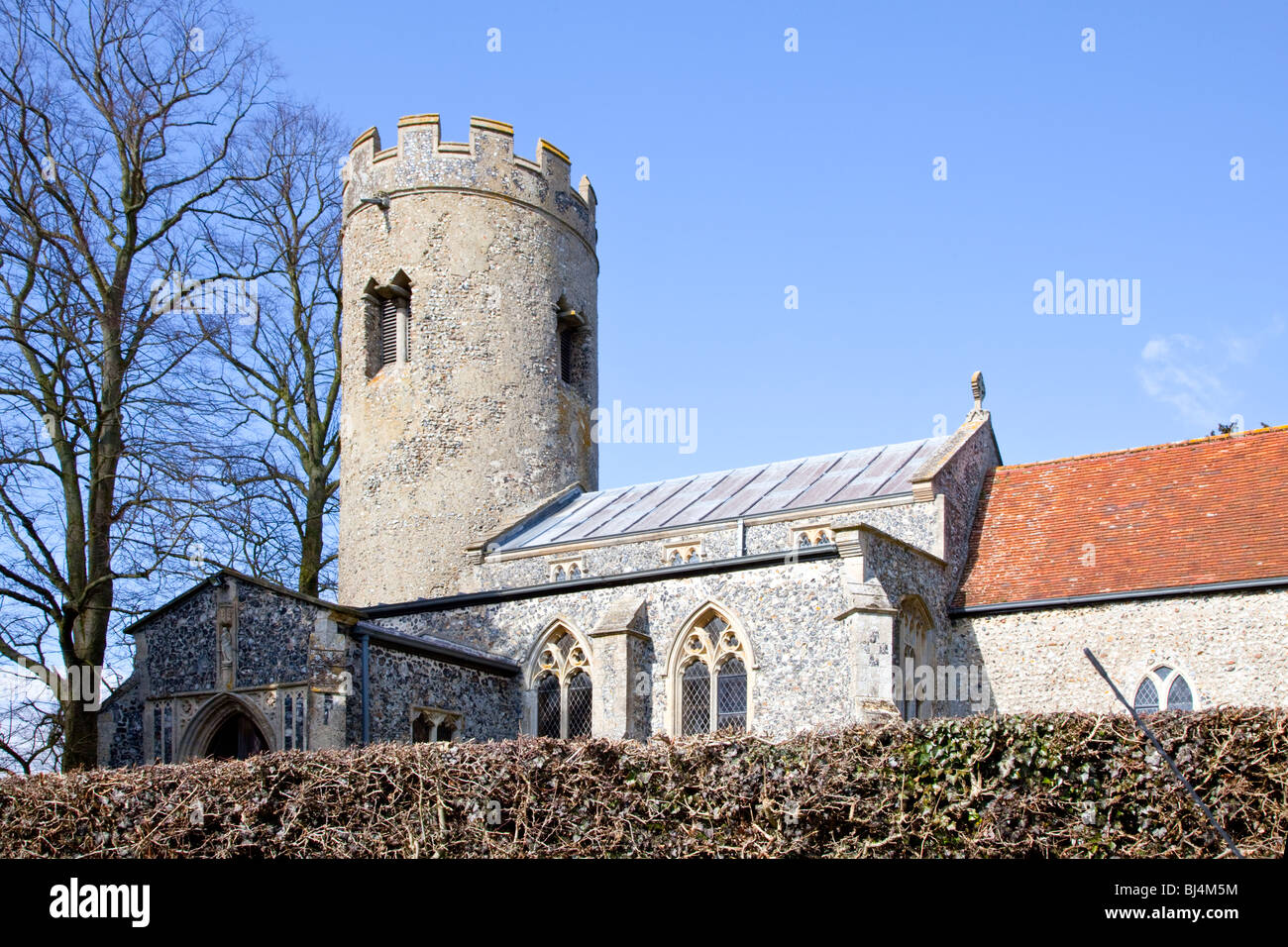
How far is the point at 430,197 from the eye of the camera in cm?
2358

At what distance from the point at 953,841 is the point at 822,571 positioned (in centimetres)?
652

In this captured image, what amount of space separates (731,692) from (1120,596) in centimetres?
488

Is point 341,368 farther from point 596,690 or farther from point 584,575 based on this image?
point 596,690

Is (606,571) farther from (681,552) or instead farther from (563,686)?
(563,686)

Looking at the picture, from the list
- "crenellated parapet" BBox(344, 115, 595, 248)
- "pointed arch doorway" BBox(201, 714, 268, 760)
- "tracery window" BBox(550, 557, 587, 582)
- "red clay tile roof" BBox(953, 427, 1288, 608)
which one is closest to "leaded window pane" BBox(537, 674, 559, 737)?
"tracery window" BBox(550, 557, 587, 582)

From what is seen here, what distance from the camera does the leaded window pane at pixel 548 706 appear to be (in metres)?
18.3

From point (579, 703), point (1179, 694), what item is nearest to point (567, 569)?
point (579, 703)

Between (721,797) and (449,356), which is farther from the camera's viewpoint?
(449,356)

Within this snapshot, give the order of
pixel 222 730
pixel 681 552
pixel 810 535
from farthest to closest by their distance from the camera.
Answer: pixel 681 552, pixel 810 535, pixel 222 730

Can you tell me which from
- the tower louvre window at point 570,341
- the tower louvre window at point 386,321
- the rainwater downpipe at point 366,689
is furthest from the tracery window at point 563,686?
the tower louvre window at point 386,321

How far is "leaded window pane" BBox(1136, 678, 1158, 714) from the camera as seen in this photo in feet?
53.7

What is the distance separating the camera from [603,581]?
59.7ft

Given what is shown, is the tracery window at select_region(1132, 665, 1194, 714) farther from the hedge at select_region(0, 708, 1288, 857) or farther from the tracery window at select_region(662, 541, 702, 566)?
the hedge at select_region(0, 708, 1288, 857)

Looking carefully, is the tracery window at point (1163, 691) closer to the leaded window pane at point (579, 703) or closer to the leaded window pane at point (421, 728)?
the leaded window pane at point (579, 703)
